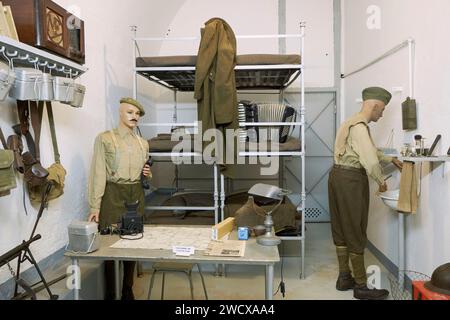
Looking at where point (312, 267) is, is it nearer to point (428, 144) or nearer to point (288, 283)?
point (288, 283)

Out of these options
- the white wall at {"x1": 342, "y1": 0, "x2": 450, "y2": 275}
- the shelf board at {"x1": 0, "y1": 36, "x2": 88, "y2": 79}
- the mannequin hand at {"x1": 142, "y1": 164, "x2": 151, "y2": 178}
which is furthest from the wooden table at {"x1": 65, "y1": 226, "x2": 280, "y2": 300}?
the white wall at {"x1": 342, "y1": 0, "x2": 450, "y2": 275}

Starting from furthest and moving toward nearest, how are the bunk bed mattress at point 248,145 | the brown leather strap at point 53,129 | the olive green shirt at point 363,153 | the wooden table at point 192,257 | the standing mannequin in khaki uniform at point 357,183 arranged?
the bunk bed mattress at point 248,145
the standing mannequin in khaki uniform at point 357,183
the olive green shirt at point 363,153
the brown leather strap at point 53,129
the wooden table at point 192,257

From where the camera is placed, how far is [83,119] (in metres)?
2.98

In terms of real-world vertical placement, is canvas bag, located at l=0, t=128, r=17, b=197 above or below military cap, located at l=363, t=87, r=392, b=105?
below

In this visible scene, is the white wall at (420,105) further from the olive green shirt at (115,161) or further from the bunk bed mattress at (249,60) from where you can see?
the olive green shirt at (115,161)

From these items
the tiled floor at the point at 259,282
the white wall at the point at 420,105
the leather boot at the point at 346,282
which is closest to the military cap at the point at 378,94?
the white wall at the point at 420,105

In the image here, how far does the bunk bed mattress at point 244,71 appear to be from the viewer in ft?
11.0

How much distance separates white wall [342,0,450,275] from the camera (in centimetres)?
253

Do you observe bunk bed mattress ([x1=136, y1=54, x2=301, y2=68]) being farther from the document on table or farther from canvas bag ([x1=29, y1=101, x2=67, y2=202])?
the document on table

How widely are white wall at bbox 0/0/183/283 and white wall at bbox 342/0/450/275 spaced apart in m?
2.78

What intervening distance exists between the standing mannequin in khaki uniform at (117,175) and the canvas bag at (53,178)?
34cm

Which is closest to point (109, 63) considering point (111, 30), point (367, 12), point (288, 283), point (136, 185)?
point (111, 30)

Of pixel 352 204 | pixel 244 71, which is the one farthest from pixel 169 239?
pixel 244 71

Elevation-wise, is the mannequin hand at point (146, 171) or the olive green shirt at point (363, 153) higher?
the olive green shirt at point (363, 153)
